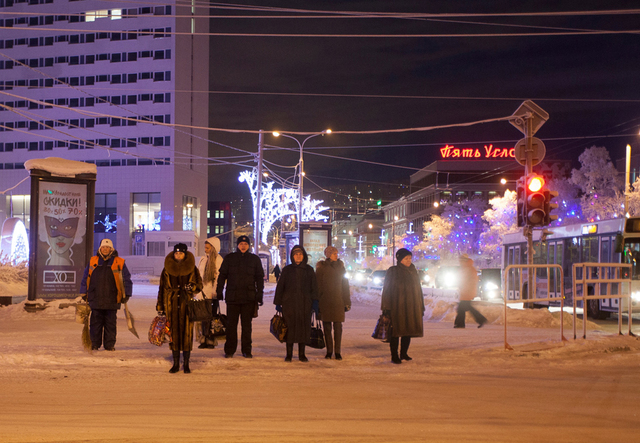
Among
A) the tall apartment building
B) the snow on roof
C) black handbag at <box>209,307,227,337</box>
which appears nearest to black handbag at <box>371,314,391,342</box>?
black handbag at <box>209,307,227,337</box>

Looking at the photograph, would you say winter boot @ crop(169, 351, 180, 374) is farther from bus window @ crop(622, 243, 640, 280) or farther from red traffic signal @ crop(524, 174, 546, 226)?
bus window @ crop(622, 243, 640, 280)

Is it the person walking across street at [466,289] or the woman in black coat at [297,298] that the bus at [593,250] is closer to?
the person walking across street at [466,289]

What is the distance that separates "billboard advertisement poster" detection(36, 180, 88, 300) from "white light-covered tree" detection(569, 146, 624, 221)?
152 ft

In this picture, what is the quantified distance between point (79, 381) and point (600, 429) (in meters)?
5.52

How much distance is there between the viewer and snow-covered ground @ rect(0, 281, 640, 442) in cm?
524

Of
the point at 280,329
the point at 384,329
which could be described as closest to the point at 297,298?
the point at 280,329

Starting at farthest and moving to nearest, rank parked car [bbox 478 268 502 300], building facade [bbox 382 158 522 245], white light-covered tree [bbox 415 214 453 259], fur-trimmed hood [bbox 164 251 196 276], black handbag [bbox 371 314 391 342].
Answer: building facade [bbox 382 158 522 245] → white light-covered tree [bbox 415 214 453 259] → parked car [bbox 478 268 502 300] → black handbag [bbox 371 314 391 342] → fur-trimmed hood [bbox 164 251 196 276]

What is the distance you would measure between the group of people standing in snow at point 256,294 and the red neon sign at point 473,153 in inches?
4097

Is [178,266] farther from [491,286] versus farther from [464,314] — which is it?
[491,286]

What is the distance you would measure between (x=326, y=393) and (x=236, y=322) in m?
2.66

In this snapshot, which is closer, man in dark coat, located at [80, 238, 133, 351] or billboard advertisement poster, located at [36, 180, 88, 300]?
man in dark coat, located at [80, 238, 133, 351]

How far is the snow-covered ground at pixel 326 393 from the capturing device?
5238mm

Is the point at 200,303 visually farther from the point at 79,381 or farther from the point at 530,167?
the point at 530,167

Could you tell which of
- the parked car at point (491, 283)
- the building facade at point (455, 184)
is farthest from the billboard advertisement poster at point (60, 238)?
the building facade at point (455, 184)
